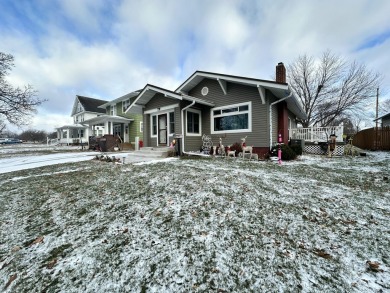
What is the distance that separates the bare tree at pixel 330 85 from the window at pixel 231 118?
11.3 metres

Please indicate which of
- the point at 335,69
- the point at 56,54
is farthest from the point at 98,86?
the point at 335,69

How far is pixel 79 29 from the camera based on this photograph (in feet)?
38.4

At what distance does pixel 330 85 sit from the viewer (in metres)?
20.4

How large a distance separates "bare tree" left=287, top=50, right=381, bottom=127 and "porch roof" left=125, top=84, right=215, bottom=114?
12927 mm

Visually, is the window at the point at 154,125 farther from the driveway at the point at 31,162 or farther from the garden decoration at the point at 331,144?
the garden decoration at the point at 331,144

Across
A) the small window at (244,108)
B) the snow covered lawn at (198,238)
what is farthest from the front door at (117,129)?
the snow covered lawn at (198,238)

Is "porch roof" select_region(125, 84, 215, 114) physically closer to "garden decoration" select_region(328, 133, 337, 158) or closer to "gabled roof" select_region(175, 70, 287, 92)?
"gabled roof" select_region(175, 70, 287, 92)

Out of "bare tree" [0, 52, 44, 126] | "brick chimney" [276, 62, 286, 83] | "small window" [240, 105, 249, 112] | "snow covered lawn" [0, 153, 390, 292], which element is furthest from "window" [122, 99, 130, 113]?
"snow covered lawn" [0, 153, 390, 292]

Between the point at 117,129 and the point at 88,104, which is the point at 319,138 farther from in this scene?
the point at 88,104

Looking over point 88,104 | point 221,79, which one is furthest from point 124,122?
point 88,104

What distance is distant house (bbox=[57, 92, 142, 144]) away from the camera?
19516mm

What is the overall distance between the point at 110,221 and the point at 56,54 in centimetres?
1734

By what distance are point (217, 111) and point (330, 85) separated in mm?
18323

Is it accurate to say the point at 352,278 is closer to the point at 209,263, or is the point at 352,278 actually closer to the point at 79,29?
the point at 209,263
